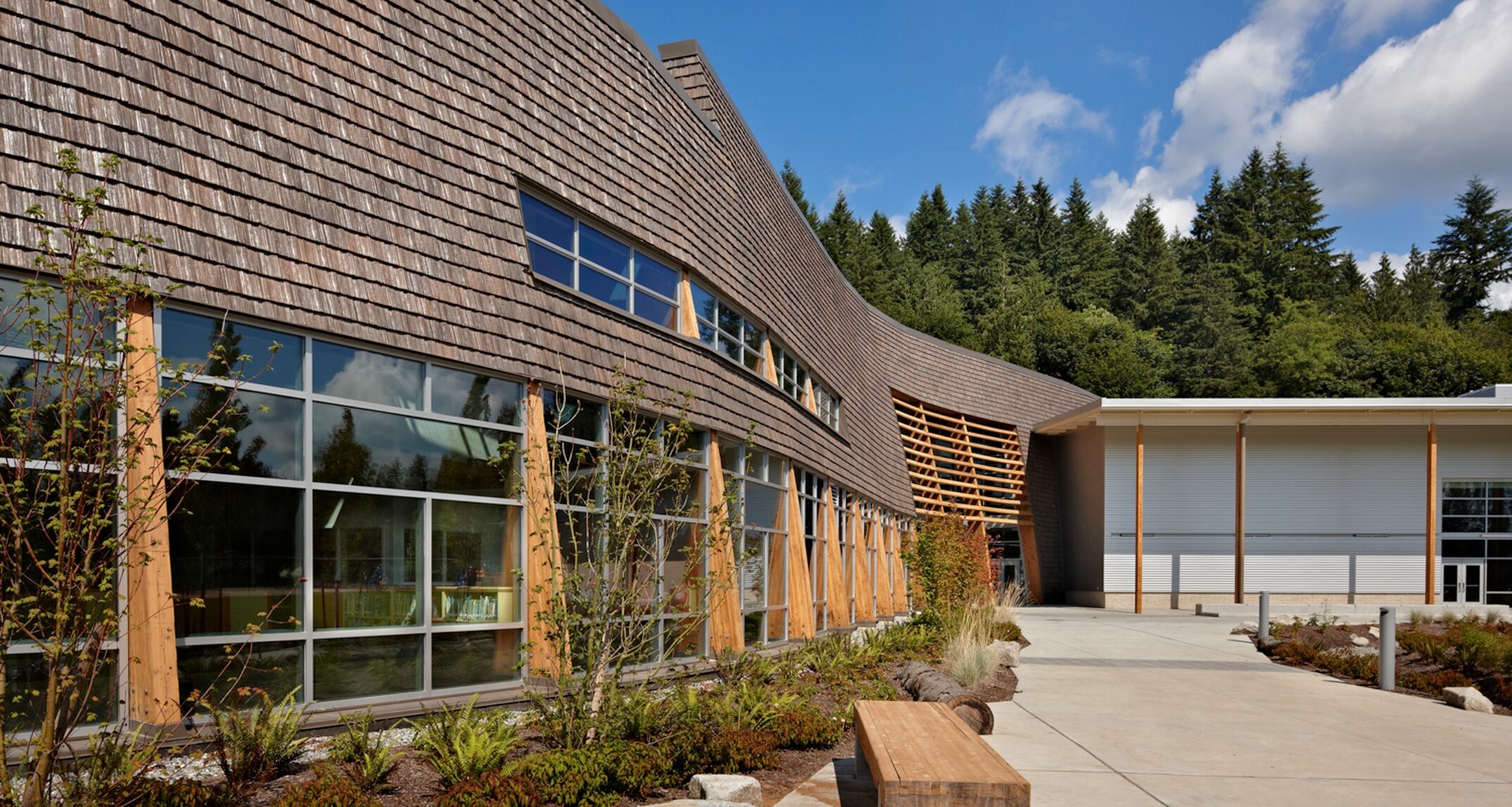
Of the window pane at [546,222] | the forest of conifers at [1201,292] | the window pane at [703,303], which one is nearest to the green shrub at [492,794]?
the window pane at [546,222]

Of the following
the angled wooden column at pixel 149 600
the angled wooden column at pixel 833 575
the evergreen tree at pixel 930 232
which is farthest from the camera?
the evergreen tree at pixel 930 232

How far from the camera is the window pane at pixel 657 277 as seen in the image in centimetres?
1219

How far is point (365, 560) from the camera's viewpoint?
8234 millimetres

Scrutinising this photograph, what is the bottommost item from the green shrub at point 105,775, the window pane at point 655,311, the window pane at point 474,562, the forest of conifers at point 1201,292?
the green shrub at point 105,775

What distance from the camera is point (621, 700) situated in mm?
7473

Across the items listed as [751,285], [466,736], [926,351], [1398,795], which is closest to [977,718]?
[1398,795]

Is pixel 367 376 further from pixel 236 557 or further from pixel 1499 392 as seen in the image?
pixel 1499 392

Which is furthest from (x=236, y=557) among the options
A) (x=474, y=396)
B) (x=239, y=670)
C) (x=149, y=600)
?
(x=474, y=396)

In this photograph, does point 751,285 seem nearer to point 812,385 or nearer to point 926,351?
point 812,385

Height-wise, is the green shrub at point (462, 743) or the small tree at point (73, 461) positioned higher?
the small tree at point (73, 461)

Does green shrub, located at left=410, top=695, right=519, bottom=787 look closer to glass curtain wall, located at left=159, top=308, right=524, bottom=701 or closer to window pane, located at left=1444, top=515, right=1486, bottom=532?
glass curtain wall, located at left=159, top=308, right=524, bottom=701

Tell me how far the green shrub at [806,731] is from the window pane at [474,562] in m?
2.42

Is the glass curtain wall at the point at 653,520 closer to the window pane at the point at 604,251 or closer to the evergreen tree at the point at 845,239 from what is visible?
the window pane at the point at 604,251

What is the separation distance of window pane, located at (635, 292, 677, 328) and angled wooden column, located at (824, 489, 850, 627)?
733cm
